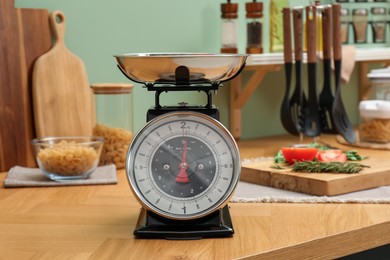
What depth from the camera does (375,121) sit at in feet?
6.92

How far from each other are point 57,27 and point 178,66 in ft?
2.57

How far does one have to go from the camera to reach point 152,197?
118cm

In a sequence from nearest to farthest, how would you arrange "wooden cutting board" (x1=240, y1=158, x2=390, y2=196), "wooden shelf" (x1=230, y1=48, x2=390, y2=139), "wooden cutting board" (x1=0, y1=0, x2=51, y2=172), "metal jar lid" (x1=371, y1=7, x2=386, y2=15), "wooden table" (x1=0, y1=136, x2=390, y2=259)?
"wooden table" (x1=0, y1=136, x2=390, y2=259) → "wooden cutting board" (x1=240, y1=158, x2=390, y2=196) → "wooden cutting board" (x1=0, y1=0, x2=51, y2=172) → "wooden shelf" (x1=230, y1=48, x2=390, y2=139) → "metal jar lid" (x1=371, y1=7, x2=386, y2=15)

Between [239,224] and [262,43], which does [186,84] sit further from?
[262,43]

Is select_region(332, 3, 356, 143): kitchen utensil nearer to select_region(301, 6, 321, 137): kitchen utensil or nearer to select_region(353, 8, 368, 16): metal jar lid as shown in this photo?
select_region(301, 6, 321, 137): kitchen utensil

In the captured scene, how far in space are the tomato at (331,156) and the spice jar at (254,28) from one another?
56cm

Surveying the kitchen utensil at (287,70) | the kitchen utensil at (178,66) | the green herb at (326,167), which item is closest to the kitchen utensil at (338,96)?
the kitchen utensil at (287,70)

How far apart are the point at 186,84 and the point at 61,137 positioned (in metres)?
0.64

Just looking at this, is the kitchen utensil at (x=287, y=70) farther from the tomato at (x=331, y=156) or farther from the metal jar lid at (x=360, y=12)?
the metal jar lid at (x=360, y=12)

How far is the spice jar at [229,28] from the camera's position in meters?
2.14

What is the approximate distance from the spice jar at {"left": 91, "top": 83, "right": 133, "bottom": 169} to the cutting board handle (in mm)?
145

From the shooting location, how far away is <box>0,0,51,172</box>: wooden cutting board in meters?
1.79

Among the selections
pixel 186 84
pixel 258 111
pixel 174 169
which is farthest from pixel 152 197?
pixel 258 111

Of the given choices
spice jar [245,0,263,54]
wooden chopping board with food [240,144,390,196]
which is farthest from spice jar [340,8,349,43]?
wooden chopping board with food [240,144,390,196]
